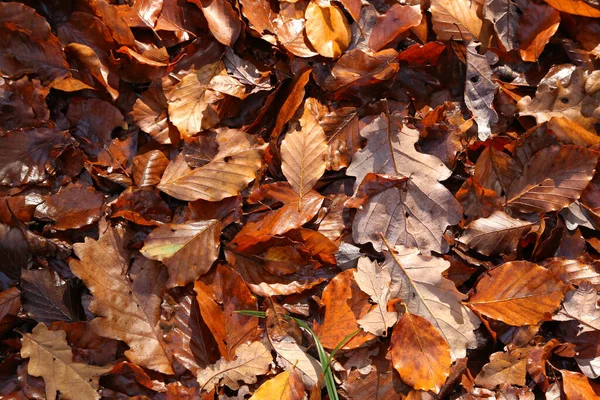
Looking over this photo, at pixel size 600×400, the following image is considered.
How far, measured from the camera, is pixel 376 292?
1682 millimetres

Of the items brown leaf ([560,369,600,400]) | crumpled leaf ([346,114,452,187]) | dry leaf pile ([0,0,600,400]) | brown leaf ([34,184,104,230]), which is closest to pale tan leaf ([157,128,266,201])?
dry leaf pile ([0,0,600,400])

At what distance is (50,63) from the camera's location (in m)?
1.89

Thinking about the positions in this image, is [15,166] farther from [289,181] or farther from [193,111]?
[289,181]

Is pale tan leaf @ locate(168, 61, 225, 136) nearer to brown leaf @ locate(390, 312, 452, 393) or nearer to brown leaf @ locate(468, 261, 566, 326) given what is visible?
brown leaf @ locate(390, 312, 452, 393)

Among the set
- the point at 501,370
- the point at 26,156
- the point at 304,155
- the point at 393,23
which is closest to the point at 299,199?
the point at 304,155

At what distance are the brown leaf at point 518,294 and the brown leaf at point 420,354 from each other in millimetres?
192

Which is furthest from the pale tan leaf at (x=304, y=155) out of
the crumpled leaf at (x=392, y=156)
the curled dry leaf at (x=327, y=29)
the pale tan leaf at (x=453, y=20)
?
the pale tan leaf at (x=453, y=20)

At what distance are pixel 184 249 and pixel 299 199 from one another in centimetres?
43

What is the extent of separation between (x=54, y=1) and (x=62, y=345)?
1.28m

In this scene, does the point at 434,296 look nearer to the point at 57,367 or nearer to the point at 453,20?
the point at 453,20

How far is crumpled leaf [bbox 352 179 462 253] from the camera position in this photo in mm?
1746

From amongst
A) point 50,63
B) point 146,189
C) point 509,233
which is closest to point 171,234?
point 146,189

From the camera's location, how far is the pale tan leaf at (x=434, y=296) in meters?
1.64

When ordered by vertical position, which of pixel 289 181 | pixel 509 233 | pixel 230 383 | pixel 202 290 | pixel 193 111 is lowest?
pixel 230 383
